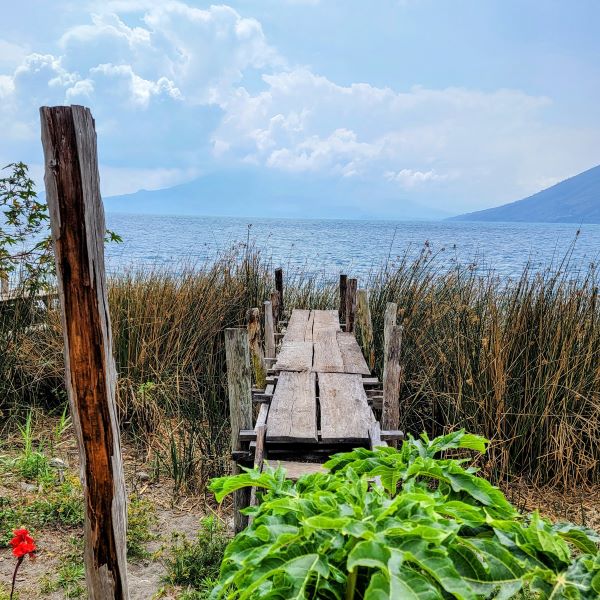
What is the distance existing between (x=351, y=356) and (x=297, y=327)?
1178mm

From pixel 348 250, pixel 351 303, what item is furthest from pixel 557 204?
pixel 351 303

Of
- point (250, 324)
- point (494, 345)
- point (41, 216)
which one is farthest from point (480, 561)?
point (41, 216)

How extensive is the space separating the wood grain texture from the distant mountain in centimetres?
13326

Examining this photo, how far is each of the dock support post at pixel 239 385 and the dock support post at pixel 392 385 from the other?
939 mm

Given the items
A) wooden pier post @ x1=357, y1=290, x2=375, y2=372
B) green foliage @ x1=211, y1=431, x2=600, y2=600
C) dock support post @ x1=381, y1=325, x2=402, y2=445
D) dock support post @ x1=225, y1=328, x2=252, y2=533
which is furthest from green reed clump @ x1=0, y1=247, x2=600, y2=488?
green foliage @ x1=211, y1=431, x2=600, y2=600

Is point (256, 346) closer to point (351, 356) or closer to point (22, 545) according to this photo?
point (351, 356)

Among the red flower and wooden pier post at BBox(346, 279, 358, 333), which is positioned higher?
wooden pier post at BBox(346, 279, 358, 333)

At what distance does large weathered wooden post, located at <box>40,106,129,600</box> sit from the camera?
1.79 metres

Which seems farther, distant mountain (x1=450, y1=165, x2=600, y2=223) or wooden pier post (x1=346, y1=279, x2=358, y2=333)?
distant mountain (x1=450, y1=165, x2=600, y2=223)

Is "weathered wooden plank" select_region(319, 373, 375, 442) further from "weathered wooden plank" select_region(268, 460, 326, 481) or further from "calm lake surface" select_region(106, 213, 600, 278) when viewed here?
"calm lake surface" select_region(106, 213, 600, 278)

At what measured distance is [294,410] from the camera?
338 centimetres

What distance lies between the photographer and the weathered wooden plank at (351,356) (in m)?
4.30

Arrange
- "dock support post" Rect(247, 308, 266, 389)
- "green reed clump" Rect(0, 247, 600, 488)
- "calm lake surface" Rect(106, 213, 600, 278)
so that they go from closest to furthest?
"green reed clump" Rect(0, 247, 600, 488)
"dock support post" Rect(247, 308, 266, 389)
"calm lake surface" Rect(106, 213, 600, 278)

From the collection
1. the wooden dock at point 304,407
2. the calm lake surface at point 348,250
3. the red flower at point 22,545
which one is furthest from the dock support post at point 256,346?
the red flower at point 22,545
